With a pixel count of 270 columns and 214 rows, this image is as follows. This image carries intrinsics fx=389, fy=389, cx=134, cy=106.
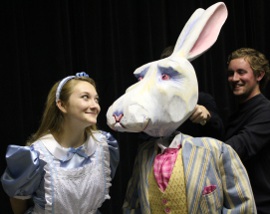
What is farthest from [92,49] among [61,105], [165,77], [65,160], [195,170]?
[195,170]

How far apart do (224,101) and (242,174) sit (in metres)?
0.98

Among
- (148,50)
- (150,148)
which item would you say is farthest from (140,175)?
(148,50)

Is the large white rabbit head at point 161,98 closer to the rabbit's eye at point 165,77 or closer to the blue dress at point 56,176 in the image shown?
the rabbit's eye at point 165,77

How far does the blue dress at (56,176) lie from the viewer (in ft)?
4.73

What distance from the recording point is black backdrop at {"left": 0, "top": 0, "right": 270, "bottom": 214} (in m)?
2.09

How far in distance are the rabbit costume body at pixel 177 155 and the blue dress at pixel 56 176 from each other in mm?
284

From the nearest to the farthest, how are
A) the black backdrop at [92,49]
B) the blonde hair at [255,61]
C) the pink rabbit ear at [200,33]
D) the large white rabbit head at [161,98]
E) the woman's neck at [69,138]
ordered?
1. the large white rabbit head at [161,98]
2. the pink rabbit ear at [200,33]
3. the woman's neck at [69,138]
4. the blonde hair at [255,61]
5. the black backdrop at [92,49]

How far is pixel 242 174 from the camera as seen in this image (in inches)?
51.1

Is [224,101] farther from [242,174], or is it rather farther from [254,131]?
[242,174]

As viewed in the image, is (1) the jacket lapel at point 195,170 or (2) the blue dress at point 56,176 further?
(2) the blue dress at point 56,176

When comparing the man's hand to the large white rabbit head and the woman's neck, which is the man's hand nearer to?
the large white rabbit head

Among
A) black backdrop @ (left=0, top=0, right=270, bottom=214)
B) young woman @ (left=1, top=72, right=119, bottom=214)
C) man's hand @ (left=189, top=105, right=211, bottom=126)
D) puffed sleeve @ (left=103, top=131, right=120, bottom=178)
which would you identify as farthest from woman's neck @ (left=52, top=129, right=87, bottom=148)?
black backdrop @ (left=0, top=0, right=270, bottom=214)

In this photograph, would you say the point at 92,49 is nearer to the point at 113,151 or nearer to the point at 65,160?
the point at 113,151

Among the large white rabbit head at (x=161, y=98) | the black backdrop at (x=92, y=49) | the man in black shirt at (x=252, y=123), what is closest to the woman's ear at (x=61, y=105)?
the large white rabbit head at (x=161, y=98)
